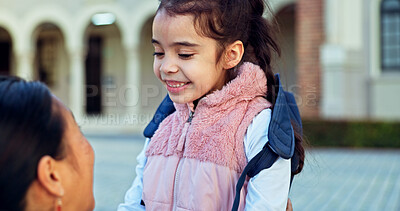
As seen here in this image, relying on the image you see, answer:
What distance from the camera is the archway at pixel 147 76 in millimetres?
15383

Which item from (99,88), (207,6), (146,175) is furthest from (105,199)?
(99,88)

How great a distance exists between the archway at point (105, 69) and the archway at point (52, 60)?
88cm

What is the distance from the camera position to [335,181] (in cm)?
602

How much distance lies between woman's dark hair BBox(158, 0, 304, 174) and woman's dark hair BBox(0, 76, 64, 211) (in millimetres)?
719

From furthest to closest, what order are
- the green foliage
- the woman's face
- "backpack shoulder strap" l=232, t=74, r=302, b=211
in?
1. the green foliage
2. "backpack shoulder strap" l=232, t=74, r=302, b=211
3. the woman's face

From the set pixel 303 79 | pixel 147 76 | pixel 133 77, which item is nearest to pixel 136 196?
pixel 303 79

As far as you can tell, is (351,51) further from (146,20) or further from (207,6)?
(207,6)

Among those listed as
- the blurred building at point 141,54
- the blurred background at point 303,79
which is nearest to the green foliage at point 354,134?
the blurred background at point 303,79

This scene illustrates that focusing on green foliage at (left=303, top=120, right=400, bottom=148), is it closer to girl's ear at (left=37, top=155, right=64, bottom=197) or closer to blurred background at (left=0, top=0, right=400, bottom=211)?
blurred background at (left=0, top=0, right=400, bottom=211)

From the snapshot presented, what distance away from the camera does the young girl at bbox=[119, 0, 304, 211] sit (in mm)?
1495

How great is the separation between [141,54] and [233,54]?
14600 mm

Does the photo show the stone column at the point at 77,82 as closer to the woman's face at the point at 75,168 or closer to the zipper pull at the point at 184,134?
the zipper pull at the point at 184,134

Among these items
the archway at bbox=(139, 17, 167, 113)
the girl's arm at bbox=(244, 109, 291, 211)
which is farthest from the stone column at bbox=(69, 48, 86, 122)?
the girl's arm at bbox=(244, 109, 291, 211)

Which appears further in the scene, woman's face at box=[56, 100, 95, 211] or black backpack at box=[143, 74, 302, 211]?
black backpack at box=[143, 74, 302, 211]
